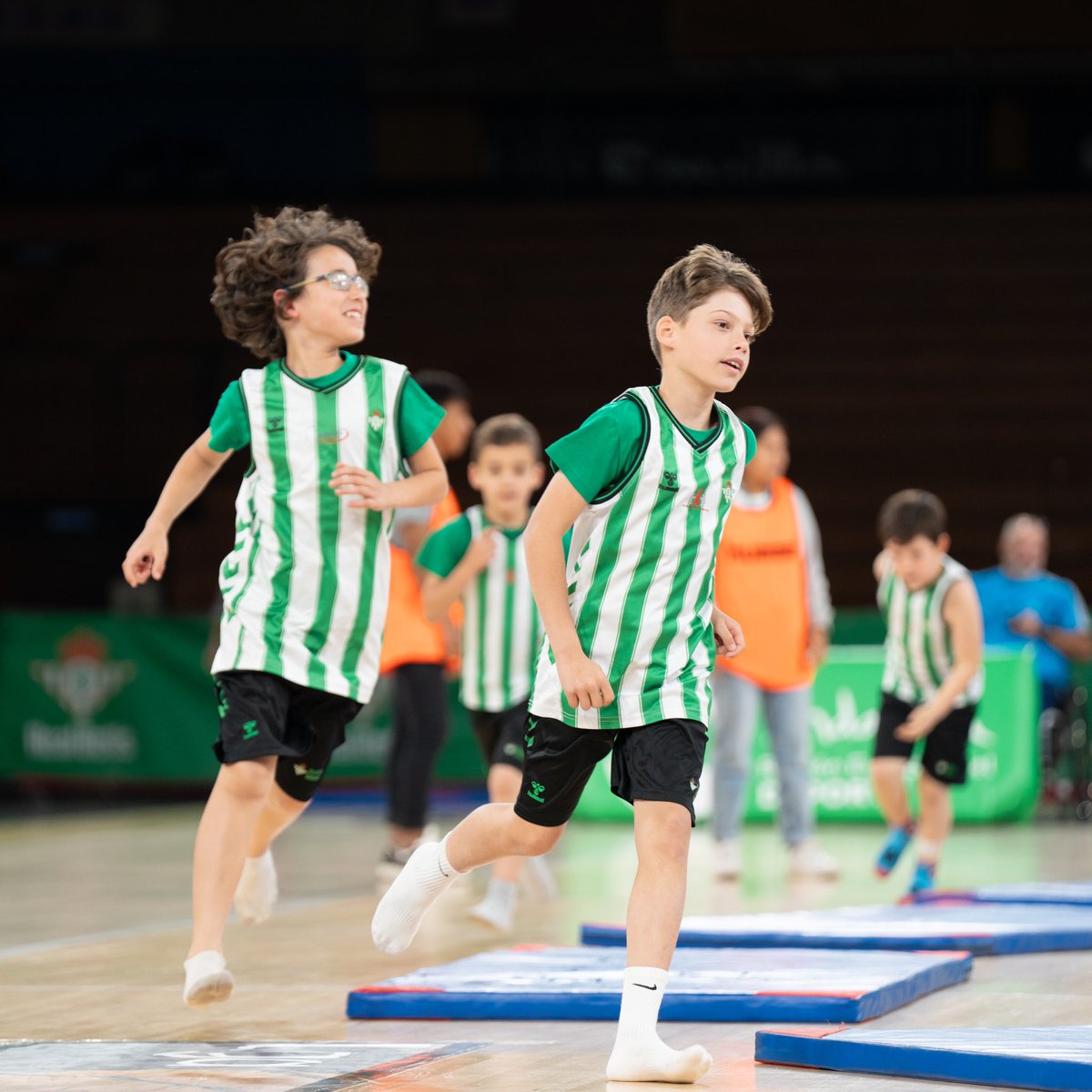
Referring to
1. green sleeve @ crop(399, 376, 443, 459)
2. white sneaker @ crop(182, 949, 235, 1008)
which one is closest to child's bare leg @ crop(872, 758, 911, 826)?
green sleeve @ crop(399, 376, 443, 459)

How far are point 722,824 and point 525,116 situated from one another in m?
9.49

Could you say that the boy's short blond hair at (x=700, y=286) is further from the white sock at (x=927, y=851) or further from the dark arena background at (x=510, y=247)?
the dark arena background at (x=510, y=247)

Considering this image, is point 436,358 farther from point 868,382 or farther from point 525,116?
point 868,382

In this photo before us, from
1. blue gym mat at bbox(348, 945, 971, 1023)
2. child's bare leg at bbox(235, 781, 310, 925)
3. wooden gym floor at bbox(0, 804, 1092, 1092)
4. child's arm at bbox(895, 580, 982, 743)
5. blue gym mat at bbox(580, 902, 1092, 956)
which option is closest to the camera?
wooden gym floor at bbox(0, 804, 1092, 1092)

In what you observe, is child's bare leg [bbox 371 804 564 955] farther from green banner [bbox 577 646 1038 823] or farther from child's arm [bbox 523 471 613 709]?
green banner [bbox 577 646 1038 823]

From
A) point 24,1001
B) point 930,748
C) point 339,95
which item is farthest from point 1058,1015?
point 339,95

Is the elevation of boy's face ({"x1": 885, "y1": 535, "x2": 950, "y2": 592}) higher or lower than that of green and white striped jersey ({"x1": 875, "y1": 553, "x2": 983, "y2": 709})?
higher

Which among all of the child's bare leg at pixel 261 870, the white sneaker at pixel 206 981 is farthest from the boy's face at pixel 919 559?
the white sneaker at pixel 206 981

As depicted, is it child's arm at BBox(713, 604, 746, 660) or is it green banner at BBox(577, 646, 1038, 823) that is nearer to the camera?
child's arm at BBox(713, 604, 746, 660)

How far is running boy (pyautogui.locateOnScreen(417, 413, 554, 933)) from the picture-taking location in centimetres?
→ 595

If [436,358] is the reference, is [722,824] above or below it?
below

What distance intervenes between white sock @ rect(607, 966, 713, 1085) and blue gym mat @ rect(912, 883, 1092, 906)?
288 cm

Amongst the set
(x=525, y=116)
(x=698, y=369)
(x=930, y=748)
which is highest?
(x=525, y=116)

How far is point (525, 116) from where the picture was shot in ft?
52.0
